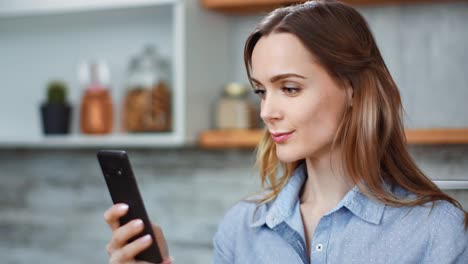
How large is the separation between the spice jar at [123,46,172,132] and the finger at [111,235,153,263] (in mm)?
897

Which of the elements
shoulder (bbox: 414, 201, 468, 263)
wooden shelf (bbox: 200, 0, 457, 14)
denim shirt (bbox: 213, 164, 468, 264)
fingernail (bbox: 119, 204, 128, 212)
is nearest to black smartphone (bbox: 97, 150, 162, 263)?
fingernail (bbox: 119, 204, 128, 212)

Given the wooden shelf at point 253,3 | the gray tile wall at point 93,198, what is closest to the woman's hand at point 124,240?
the wooden shelf at point 253,3

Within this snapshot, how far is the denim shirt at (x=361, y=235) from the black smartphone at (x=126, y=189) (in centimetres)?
27

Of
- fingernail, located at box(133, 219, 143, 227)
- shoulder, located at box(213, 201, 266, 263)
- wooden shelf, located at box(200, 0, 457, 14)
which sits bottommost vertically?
shoulder, located at box(213, 201, 266, 263)

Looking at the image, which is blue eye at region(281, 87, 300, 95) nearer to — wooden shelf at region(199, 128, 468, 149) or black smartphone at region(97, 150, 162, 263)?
black smartphone at region(97, 150, 162, 263)

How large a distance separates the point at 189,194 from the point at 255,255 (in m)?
1.03

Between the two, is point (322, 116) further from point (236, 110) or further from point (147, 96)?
point (147, 96)

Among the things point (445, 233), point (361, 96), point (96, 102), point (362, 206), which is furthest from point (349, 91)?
point (96, 102)

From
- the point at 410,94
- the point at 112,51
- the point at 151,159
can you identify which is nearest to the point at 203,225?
the point at 151,159

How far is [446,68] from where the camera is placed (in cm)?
216

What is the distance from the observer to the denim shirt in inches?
54.7

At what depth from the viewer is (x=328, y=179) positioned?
5.01 ft

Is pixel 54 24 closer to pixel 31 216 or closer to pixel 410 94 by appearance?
pixel 31 216

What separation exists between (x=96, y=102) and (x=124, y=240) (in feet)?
3.71
